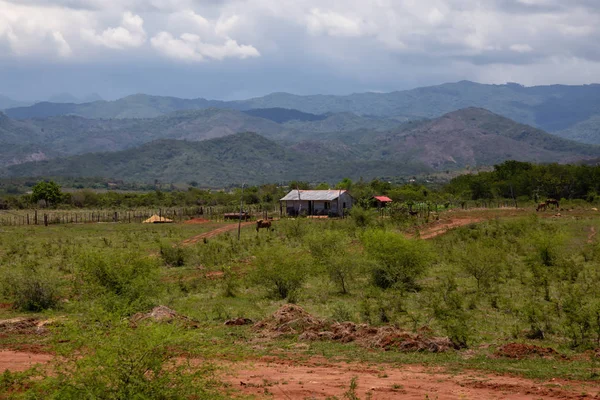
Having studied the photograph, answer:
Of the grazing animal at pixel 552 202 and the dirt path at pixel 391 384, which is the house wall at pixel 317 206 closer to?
the grazing animal at pixel 552 202

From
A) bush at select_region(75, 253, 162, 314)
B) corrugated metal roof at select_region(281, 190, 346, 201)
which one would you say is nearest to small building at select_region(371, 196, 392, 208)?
corrugated metal roof at select_region(281, 190, 346, 201)

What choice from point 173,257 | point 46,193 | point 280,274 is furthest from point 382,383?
point 46,193

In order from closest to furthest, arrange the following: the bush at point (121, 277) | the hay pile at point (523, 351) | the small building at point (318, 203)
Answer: the hay pile at point (523, 351), the bush at point (121, 277), the small building at point (318, 203)

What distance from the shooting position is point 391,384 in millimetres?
13570

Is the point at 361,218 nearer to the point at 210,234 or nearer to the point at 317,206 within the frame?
the point at 210,234

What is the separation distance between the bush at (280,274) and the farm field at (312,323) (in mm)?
63

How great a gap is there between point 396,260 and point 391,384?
14.4 m

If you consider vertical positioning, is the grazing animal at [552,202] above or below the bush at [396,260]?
above

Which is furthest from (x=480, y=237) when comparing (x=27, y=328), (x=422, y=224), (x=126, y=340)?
(x=126, y=340)

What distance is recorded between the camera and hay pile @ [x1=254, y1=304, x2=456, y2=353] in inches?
668

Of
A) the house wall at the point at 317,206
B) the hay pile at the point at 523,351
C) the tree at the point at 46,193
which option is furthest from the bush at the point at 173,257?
the tree at the point at 46,193

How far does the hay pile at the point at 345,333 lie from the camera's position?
17.0 meters

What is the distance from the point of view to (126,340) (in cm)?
1038

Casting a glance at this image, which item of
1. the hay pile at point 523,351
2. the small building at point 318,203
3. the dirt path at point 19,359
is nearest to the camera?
the dirt path at point 19,359
